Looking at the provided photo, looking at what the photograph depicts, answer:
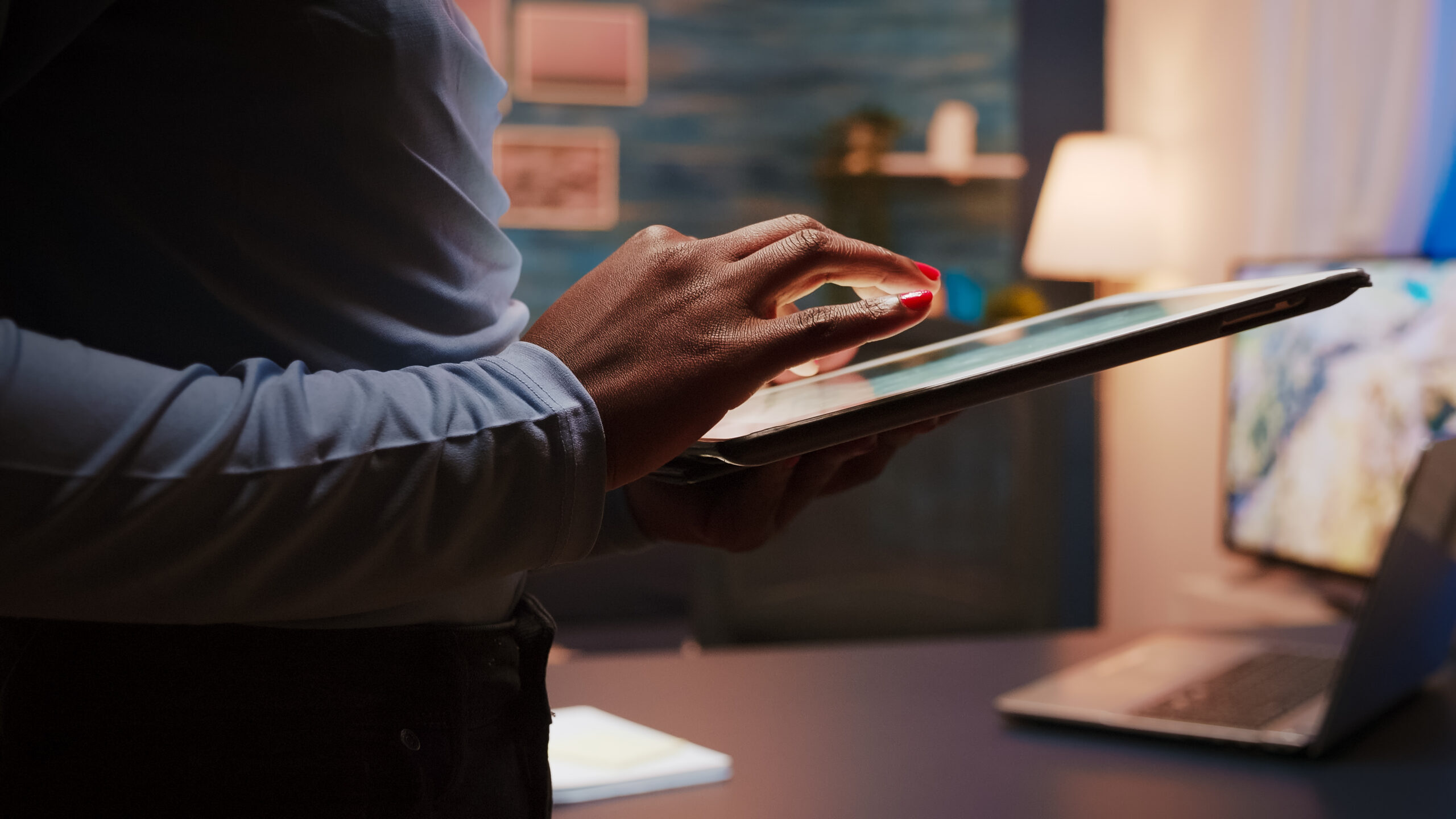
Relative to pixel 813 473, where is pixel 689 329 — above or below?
above

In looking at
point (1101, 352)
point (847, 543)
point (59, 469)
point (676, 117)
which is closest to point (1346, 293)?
point (1101, 352)

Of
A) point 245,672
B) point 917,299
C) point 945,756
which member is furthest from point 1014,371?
point 945,756

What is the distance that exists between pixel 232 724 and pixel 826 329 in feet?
0.92

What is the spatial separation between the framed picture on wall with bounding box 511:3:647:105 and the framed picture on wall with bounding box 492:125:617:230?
15 centimetres

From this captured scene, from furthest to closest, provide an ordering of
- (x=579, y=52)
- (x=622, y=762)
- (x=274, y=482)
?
1. (x=579, y=52)
2. (x=622, y=762)
3. (x=274, y=482)

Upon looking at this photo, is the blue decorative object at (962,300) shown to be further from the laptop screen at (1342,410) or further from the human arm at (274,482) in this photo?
the human arm at (274,482)

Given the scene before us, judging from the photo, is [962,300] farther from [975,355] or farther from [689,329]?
[689,329]

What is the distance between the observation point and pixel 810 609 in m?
1.93

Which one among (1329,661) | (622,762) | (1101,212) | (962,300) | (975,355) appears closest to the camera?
(975,355)

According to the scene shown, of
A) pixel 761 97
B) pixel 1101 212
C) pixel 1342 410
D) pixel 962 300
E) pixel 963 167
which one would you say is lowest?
pixel 962 300

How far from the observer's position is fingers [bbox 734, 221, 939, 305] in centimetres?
44

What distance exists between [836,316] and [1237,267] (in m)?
2.27

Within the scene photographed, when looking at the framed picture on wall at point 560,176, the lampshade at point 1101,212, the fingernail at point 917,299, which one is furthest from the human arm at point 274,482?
the framed picture on wall at point 560,176

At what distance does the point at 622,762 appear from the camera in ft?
2.72
